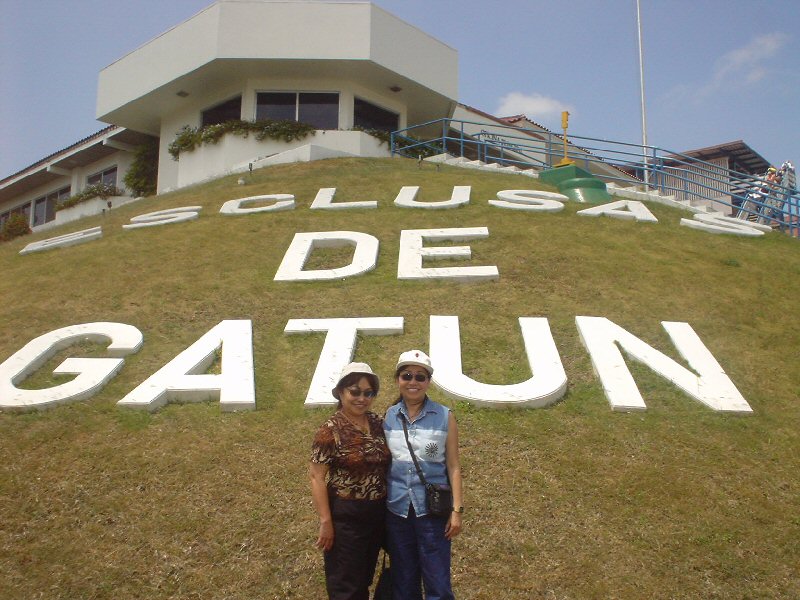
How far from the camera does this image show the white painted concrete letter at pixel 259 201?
15.2m

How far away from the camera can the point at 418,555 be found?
4434 mm

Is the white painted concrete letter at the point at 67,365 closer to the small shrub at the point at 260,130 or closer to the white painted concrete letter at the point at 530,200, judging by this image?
the white painted concrete letter at the point at 530,200

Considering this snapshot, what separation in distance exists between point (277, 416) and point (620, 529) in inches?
145

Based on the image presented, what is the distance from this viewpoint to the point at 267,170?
792 inches

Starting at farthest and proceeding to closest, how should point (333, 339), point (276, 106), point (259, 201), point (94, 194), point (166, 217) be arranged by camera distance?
point (94, 194)
point (276, 106)
point (259, 201)
point (166, 217)
point (333, 339)

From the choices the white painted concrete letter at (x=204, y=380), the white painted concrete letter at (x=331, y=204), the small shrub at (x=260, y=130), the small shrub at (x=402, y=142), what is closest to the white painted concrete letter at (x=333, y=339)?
the white painted concrete letter at (x=204, y=380)

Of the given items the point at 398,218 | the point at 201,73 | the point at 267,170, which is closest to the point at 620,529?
the point at 398,218

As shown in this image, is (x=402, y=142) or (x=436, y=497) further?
(x=402, y=142)

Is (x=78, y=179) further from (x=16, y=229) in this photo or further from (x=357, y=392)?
(x=357, y=392)

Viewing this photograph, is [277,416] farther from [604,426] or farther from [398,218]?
[398,218]

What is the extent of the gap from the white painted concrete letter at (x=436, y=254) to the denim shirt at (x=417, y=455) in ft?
22.4

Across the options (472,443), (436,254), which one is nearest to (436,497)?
(472,443)

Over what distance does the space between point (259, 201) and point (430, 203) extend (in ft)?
13.1

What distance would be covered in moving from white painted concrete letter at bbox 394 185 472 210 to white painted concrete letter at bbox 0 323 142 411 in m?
6.88
